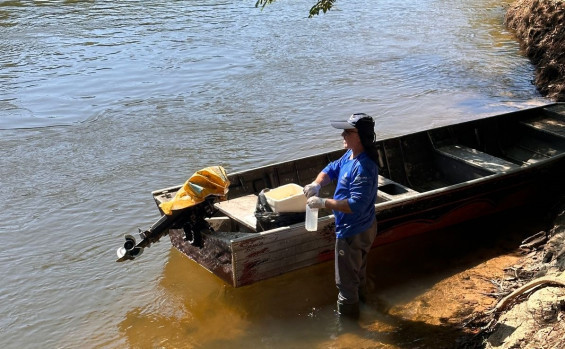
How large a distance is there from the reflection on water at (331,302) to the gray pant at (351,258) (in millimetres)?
534

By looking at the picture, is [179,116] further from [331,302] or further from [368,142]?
[368,142]

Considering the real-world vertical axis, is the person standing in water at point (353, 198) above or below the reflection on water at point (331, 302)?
above

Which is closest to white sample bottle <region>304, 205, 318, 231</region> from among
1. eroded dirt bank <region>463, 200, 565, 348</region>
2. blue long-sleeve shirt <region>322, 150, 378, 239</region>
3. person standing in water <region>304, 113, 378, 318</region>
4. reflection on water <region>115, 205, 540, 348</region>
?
person standing in water <region>304, 113, 378, 318</region>

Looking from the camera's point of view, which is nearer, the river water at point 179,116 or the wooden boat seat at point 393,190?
the river water at point 179,116

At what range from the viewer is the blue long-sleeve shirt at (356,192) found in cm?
562

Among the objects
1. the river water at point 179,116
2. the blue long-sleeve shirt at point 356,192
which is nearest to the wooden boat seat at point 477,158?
the river water at point 179,116

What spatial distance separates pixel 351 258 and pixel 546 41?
1196 centimetres

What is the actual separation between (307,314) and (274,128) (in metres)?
6.47

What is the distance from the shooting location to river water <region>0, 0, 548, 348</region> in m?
7.10

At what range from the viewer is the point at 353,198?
18.5 feet

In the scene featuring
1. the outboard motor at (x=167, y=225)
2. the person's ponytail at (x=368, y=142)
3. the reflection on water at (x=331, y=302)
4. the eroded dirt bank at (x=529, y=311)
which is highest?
the person's ponytail at (x=368, y=142)

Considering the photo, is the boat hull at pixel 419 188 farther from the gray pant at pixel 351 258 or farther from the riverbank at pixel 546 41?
the riverbank at pixel 546 41

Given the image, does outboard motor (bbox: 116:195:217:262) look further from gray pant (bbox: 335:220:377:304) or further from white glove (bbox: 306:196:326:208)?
gray pant (bbox: 335:220:377:304)

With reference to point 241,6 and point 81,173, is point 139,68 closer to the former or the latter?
point 81,173
